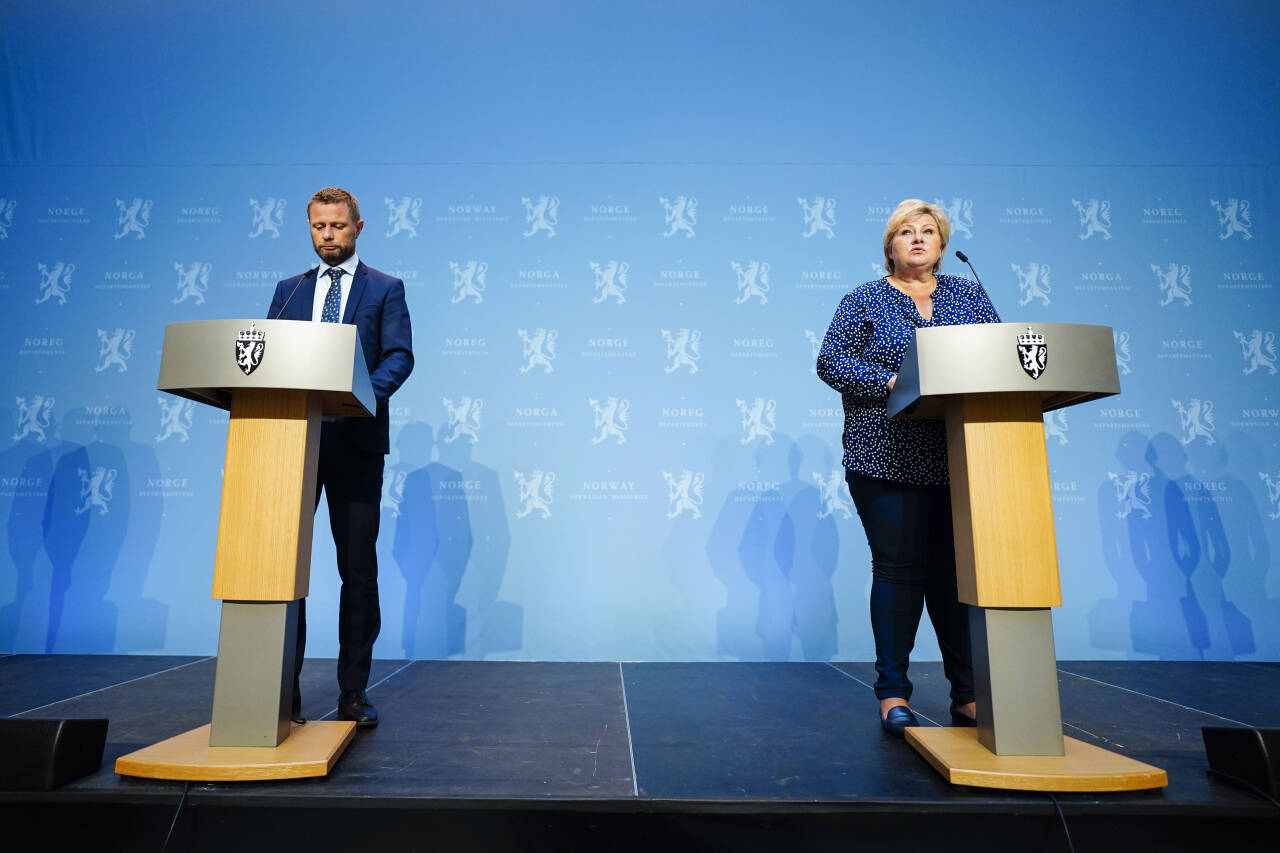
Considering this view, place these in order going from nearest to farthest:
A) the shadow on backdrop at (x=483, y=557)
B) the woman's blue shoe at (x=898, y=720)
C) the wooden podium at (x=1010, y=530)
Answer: the wooden podium at (x=1010, y=530)
the woman's blue shoe at (x=898, y=720)
the shadow on backdrop at (x=483, y=557)

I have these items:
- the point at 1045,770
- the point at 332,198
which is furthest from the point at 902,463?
the point at 332,198

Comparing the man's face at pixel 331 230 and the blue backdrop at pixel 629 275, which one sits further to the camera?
the blue backdrop at pixel 629 275

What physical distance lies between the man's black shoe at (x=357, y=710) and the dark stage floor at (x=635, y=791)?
0.18ft

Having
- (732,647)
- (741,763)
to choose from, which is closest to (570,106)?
(732,647)

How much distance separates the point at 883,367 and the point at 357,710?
1.61 meters

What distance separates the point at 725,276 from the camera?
10.1 feet

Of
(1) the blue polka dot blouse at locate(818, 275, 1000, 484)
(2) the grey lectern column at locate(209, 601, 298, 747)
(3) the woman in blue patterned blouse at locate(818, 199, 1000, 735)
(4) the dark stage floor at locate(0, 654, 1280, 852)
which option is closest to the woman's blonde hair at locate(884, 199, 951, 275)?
(3) the woman in blue patterned blouse at locate(818, 199, 1000, 735)

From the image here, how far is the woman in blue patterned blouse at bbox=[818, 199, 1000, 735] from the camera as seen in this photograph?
1721 millimetres

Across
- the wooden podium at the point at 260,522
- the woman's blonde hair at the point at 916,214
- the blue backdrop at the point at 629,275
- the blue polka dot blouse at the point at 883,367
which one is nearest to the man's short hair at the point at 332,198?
the wooden podium at the point at 260,522

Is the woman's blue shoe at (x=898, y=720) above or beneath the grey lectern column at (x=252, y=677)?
beneath

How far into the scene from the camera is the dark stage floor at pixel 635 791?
4.12 feet

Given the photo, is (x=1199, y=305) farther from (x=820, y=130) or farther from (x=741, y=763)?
(x=741, y=763)

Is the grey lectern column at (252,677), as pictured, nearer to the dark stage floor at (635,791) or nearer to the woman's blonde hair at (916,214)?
the dark stage floor at (635,791)

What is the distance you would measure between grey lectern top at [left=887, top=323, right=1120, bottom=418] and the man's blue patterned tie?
1.46 m
